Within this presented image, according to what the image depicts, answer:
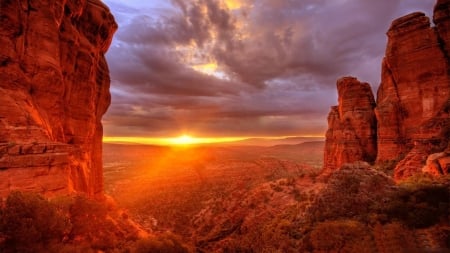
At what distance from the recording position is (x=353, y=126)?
41.1m

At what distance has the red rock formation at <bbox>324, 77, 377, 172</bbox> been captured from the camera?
39.7m

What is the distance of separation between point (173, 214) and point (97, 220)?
33559 mm

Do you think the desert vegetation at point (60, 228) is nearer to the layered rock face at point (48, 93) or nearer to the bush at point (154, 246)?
the bush at point (154, 246)

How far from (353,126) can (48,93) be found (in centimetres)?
4284

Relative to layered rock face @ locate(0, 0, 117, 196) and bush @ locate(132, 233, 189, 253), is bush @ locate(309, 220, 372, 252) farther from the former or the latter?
layered rock face @ locate(0, 0, 117, 196)

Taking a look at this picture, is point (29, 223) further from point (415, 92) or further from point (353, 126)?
point (353, 126)

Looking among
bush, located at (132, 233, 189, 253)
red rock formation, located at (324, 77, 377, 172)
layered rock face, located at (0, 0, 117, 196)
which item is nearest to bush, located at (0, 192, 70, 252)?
layered rock face, located at (0, 0, 117, 196)

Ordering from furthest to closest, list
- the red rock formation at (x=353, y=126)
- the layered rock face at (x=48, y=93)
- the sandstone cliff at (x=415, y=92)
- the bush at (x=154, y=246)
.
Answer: the red rock formation at (x=353, y=126) < the sandstone cliff at (x=415, y=92) < the bush at (x=154, y=246) < the layered rock face at (x=48, y=93)

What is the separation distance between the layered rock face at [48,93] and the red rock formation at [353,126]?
38.5 m

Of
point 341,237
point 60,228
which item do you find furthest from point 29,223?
point 341,237

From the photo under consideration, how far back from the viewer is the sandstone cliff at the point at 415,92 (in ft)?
86.6

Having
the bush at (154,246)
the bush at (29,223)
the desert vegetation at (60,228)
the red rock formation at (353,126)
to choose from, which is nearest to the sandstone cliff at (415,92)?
the red rock formation at (353,126)

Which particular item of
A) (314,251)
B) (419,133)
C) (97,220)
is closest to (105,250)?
(97,220)

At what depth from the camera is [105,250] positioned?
473 inches
